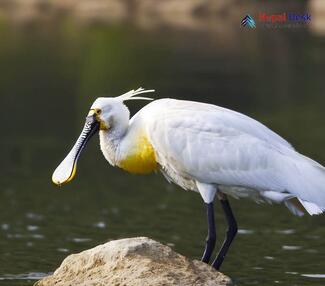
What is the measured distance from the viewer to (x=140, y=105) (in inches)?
1050

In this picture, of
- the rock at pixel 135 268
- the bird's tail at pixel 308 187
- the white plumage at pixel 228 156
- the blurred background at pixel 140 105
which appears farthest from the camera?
the blurred background at pixel 140 105

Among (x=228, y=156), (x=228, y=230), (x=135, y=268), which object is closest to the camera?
(x=135, y=268)

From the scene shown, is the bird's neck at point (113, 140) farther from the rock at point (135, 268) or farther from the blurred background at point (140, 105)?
the blurred background at point (140, 105)

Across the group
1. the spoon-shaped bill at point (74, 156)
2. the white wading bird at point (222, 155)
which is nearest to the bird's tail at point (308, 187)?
the white wading bird at point (222, 155)

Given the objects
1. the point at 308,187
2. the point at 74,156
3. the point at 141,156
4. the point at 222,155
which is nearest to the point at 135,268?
the point at 141,156

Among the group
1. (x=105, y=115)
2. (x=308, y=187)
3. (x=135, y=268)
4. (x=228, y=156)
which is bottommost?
(x=135, y=268)

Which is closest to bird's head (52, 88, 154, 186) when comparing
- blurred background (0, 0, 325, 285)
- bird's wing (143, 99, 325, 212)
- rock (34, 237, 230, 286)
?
bird's wing (143, 99, 325, 212)

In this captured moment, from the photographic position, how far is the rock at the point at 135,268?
32.4 feet

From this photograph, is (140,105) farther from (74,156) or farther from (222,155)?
(222,155)

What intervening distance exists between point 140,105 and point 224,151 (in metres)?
16.0

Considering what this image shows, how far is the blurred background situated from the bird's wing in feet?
4.95

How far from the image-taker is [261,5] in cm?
Answer: 6153

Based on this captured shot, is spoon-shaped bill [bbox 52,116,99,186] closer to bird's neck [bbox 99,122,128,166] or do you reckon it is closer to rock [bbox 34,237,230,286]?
bird's neck [bbox 99,122,128,166]

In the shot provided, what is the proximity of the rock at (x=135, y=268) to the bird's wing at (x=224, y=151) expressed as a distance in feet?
2.95
